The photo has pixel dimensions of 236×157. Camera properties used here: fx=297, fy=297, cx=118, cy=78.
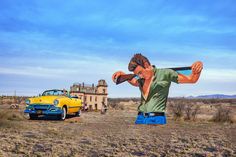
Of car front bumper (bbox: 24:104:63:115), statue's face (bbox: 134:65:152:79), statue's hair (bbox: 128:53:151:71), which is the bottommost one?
car front bumper (bbox: 24:104:63:115)

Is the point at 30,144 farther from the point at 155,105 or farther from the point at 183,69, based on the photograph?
the point at 183,69

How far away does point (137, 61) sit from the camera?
53.8 feet

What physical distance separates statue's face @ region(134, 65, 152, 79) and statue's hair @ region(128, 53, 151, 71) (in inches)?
6.6

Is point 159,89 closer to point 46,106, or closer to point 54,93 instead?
point 54,93

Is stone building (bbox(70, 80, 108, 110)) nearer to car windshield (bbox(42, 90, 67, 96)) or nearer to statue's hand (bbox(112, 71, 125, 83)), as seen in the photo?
statue's hand (bbox(112, 71, 125, 83))

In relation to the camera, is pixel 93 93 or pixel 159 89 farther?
pixel 93 93

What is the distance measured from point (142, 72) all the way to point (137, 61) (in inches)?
27.7

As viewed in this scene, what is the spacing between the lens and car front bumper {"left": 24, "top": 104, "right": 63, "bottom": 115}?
14008mm

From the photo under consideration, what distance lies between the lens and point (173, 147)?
22.7ft

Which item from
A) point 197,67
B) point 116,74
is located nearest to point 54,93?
point 116,74

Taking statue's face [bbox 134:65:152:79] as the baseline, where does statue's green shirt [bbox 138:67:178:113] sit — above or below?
below

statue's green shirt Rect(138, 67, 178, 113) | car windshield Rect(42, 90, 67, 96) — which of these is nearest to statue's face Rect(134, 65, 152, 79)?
statue's green shirt Rect(138, 67, 178, 113)

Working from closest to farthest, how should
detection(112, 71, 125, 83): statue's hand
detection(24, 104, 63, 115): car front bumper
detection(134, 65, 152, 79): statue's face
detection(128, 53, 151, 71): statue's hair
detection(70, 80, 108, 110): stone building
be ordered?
detection(24, 104, 63, 115): car front bumper, detection(134, 65, 152, 79): statue's face, detection(128, 53, 151, 71): statue's hair, detection(112, 71, 125, 83): statue's hand, detection(70, 80, 108, 110): stone building

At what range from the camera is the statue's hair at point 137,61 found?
16203mm
